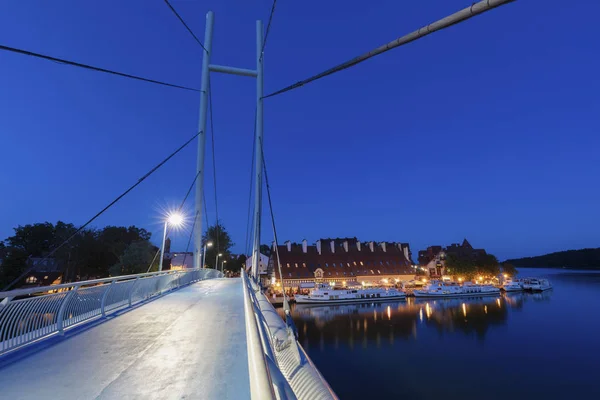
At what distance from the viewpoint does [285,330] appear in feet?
33.9

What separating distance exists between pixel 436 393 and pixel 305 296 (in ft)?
112

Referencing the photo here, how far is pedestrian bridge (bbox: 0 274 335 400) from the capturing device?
11.1 feet

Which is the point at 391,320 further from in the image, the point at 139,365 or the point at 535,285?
the point at 535,285

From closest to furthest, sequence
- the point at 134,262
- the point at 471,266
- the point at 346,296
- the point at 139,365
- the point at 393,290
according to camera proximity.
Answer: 1. the point at 139,365
2. the point at 134,262
3. the point at 346,296
4. the point at 393,290
5. the point at 471,266

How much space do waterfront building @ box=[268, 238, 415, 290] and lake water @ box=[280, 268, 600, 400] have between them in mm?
10807

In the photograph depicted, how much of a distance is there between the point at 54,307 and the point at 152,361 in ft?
11.2

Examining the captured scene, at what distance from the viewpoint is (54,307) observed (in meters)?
6.28

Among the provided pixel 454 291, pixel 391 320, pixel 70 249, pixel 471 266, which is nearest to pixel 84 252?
pixel 70 249

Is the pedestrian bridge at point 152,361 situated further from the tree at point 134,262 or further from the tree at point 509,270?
the tree at point 509,270

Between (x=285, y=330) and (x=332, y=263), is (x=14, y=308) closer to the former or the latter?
(x=285, y=330)

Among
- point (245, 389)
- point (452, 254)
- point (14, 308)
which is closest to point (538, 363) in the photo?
point (245, 389)

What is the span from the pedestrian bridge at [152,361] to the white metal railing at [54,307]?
0.04m

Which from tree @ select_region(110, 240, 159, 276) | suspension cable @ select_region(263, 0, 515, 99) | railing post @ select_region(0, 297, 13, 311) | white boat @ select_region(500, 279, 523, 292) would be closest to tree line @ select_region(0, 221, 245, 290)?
tree @ select_region(110, 240, 159, 276)

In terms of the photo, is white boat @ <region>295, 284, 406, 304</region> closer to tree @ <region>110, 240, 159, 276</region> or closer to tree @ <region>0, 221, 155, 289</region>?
tree @ <region>110, 240, 159, 276</region>
